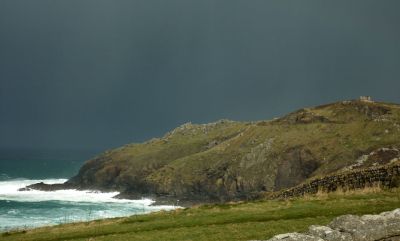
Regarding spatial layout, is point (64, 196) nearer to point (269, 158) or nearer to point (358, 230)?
point (269, 158)

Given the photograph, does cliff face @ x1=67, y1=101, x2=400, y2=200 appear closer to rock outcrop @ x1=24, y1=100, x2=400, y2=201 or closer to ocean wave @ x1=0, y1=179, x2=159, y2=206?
rock outcrop @ x1=24, y1=100, x2=400, y2=201

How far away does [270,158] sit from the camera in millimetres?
117000

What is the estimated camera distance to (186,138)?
189 metres

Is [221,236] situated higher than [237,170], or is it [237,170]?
[237,170]

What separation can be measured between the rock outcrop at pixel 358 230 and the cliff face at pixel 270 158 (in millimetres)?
69359

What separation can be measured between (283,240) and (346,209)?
17005 millimetres

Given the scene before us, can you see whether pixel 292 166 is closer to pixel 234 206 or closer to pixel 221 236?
pixel 234 206

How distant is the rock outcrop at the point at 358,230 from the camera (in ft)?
47.6

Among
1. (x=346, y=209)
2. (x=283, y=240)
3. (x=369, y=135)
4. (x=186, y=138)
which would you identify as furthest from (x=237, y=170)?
(x=283, y=240)

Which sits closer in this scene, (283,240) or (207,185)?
(283,240)

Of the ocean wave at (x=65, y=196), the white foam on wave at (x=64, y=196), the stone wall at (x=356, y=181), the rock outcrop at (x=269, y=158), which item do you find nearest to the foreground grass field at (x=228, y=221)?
the stone wall at (x=356, y=181)

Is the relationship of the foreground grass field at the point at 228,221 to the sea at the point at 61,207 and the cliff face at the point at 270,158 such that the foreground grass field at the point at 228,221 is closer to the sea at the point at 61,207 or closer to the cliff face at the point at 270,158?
the sea at the point at 61,207

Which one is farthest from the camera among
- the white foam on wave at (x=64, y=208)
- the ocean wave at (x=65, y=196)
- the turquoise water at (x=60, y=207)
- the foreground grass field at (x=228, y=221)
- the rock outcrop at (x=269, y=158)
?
the ocean wave at (x=65, y=196)

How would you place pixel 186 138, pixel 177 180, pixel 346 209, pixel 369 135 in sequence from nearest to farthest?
pixel 346 209 → pixel 369 135 → pixel 177 180 → pixel 186 138
